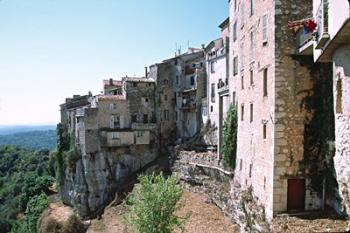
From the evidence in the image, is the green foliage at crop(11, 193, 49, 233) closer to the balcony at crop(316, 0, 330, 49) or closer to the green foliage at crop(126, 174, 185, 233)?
the green foliage at crop(126, 174, 185, 233)

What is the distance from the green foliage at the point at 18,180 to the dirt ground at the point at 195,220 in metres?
36.3

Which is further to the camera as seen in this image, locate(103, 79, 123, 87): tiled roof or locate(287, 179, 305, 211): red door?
locate(103, 79, 123, 87): tiled roof

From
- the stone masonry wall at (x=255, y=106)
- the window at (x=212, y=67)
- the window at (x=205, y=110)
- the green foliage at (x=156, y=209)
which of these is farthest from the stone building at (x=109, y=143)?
the stone masonry wall at (x=255, y=106)

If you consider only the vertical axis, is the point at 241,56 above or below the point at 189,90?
above

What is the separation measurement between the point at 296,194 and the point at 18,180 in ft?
300

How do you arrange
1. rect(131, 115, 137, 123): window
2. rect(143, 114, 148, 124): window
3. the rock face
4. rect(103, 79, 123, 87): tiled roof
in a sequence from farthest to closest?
rect(103, 79, 123, 87): tiled roof < rect(143, 114, 148, 124): window < rect(131, 115, 137, 123): window < the rock face

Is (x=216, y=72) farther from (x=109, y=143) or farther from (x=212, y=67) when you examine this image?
(x=109, y=143)

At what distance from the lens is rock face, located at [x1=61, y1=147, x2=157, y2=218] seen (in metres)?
49.0

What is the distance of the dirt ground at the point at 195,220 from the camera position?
27895 millimetres

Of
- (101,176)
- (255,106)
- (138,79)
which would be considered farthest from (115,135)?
(255,106)

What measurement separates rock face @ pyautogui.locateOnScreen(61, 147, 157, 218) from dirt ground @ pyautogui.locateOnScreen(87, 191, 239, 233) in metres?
5.19

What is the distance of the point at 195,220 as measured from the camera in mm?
30469

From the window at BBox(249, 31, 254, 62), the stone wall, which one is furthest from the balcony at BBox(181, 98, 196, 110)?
the stone wall

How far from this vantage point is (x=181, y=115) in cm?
5381
